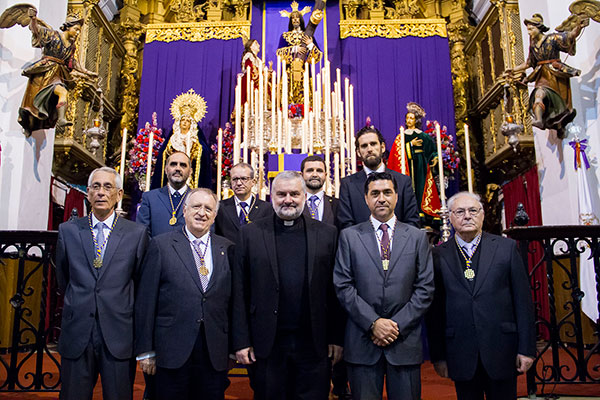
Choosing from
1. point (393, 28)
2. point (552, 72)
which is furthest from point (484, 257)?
point (393, 28)

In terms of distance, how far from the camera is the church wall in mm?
4613

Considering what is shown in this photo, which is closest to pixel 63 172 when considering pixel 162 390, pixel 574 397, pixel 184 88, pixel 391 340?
pixel 184 88

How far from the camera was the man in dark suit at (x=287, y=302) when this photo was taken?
2.16m

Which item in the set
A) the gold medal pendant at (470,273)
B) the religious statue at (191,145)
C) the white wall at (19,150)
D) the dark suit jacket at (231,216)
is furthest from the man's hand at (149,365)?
the religious statue at (191,145)

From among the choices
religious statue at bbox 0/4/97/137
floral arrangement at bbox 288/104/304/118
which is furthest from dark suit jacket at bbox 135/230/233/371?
floral arrangement at bbox 288/104/304/118

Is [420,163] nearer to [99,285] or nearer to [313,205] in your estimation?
[313,205]

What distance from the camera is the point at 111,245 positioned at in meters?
2.31

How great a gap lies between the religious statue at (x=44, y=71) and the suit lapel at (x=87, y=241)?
8.95ft

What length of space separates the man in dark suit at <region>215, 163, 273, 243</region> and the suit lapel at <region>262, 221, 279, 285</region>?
0.70 meters

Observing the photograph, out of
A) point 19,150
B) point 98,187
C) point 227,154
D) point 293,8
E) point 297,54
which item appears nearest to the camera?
point 98,187

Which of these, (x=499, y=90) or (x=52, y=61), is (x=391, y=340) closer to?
(x=52, y=61)

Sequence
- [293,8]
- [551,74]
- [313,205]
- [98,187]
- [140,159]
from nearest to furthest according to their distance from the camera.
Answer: [98,187], [313,205], [551,74], [140,159], [293,8]

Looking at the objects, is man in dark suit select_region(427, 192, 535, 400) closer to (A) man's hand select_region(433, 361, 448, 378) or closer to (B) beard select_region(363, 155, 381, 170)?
(A) man's hand select_region(433, 361, 448, 378)

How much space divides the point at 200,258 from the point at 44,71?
347 cm
